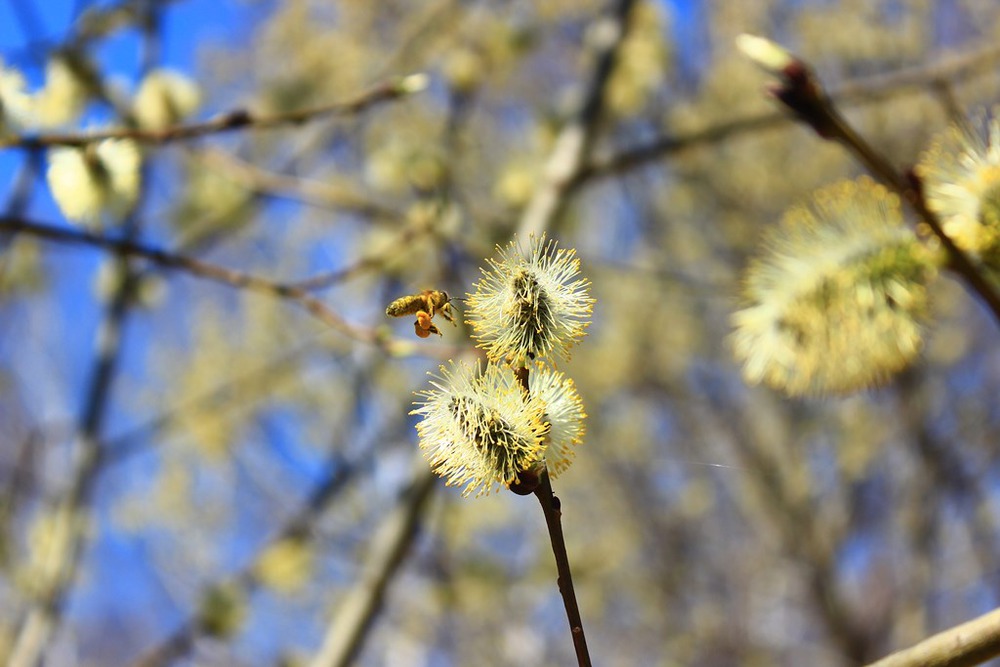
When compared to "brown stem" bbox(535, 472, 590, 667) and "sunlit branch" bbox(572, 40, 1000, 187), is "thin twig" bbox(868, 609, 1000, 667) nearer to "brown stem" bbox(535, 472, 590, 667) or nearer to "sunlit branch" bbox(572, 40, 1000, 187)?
"brown stem" bbox(535, 472, 590, 667)

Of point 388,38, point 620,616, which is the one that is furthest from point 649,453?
point 388,38

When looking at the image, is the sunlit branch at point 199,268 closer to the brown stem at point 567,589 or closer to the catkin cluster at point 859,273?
the catkin cluster at point 859,273

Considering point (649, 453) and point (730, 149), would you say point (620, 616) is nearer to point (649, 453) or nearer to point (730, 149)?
point (649, 453)

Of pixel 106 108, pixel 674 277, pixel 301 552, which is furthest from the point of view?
pixel 301 552

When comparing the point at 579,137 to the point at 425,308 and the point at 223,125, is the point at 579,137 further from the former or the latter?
the point at 425,308

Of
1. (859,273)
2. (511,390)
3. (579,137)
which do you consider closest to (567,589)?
(511,390)

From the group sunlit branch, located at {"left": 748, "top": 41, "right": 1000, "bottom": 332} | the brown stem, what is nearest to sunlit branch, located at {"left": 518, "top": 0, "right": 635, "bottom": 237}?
sunlit branch, located at {"left": 748, "top": 41, "right": 1000, "bottom": 332}
